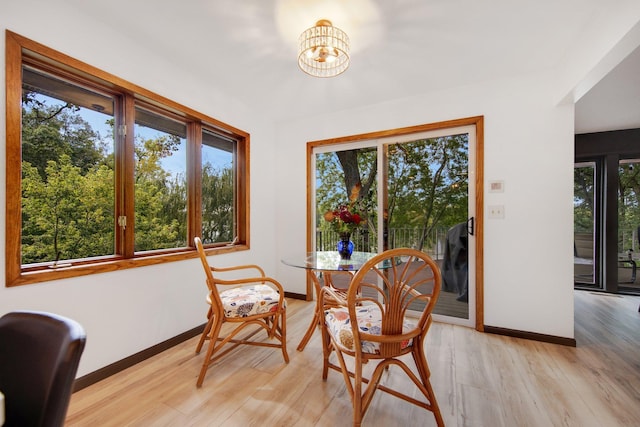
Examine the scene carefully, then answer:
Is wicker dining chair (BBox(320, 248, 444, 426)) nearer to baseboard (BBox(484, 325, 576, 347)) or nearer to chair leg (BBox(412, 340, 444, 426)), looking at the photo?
chair leg (BBox(412, 340, 444, 426))

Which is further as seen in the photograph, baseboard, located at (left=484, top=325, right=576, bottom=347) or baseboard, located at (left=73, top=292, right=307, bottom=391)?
baseboard, located at (left=484, top=325, right=576, bottom=347)

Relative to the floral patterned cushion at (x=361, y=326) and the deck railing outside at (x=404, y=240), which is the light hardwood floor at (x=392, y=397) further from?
the deck railing outside at (x=404, y=240)

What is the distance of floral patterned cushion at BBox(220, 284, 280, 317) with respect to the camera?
1.85 metres

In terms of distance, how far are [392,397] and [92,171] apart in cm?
253

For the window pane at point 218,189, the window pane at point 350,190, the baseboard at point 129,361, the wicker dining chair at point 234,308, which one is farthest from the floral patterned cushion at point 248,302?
the window pane at point 350,190

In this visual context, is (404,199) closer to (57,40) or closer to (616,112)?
(616,112)

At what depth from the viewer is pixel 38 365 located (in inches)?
25.8

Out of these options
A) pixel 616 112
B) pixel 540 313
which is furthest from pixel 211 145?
pixel 616 112

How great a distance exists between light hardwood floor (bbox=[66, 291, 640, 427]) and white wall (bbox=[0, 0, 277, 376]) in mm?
232

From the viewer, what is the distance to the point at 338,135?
10.7 feet

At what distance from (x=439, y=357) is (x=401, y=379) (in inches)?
19.0

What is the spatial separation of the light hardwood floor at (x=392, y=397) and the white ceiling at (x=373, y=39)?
2400 mm

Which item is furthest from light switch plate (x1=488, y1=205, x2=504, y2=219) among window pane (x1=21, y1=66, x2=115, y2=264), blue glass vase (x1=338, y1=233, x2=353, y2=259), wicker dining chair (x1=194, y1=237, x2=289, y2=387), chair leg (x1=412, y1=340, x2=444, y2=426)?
window pane (x1=21, y1=66, x2=115, y2=264)

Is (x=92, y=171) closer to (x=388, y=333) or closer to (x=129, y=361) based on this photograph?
(x=129, y=361)
